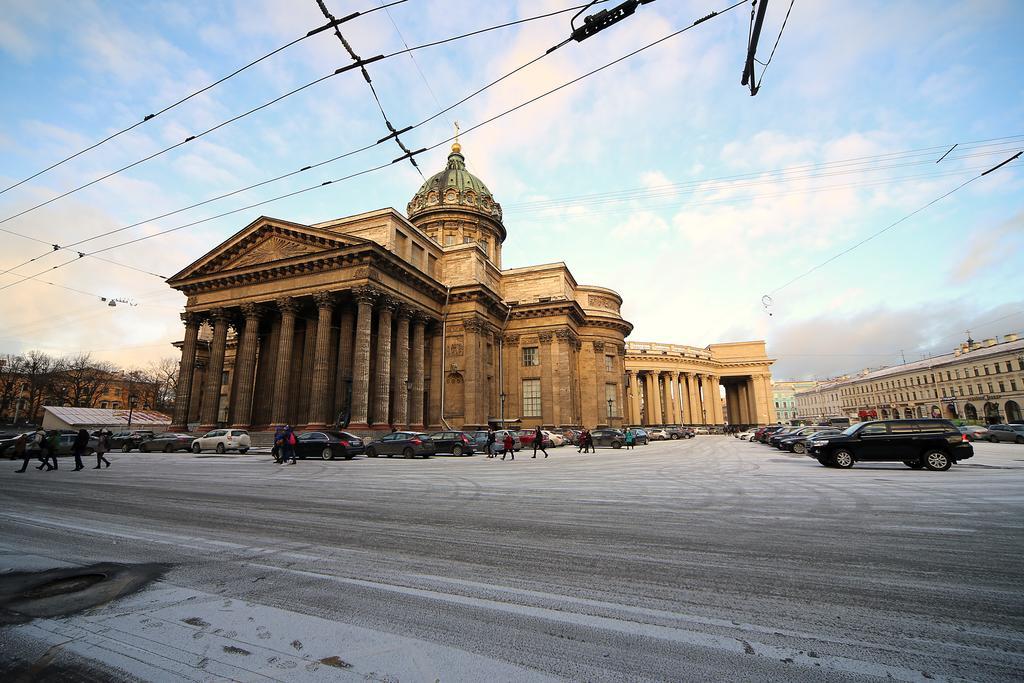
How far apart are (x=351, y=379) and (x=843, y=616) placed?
1127 inches

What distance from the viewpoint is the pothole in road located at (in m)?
3.29

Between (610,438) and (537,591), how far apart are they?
103 ft

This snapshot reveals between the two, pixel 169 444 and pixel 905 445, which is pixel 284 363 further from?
pixel 905 445

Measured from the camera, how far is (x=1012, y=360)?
→ 64.2 m

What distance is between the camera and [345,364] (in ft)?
95.9

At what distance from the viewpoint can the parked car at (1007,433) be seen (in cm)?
3182

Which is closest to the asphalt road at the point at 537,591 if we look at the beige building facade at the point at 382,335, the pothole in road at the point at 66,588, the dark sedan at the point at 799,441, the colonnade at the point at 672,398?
the pothole in road at the point at 66,588

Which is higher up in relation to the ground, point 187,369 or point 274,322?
point 274,322

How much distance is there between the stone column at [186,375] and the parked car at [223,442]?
5694 mm

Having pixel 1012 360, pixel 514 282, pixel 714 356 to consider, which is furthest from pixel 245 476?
pixel 1012 360

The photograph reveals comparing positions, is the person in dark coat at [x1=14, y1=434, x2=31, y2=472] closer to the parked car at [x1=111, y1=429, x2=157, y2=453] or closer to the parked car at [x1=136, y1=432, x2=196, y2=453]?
the parked car at [x1=136, y1=432, x2=196, y2=453]

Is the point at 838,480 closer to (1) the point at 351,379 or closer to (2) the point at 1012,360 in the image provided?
(1) the point at 351,379

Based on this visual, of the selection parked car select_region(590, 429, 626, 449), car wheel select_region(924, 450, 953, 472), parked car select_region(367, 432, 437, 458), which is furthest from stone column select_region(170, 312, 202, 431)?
car wheel select_region(924, 450, 953, 472)

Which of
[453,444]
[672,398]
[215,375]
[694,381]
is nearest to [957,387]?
[694,381]
